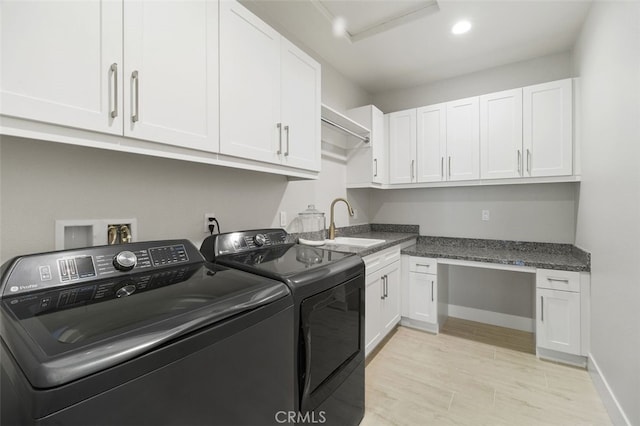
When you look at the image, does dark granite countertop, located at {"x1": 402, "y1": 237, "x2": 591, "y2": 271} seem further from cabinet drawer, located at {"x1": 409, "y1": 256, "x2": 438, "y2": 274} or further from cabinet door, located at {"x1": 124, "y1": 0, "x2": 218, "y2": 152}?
cabinet door, located at {"x1": 124, "y1": 0, "x2": 218, "y2": 152}

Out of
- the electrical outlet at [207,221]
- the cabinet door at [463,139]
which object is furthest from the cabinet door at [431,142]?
the electrical outlet at [207,221]

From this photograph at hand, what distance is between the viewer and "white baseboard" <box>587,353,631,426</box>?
4.89ft

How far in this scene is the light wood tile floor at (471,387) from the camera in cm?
167

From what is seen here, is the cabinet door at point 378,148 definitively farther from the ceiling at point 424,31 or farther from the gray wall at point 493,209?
the ceiling at point 424,31

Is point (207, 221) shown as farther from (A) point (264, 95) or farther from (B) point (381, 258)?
(B) point (381, 258)

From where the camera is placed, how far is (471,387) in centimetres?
194

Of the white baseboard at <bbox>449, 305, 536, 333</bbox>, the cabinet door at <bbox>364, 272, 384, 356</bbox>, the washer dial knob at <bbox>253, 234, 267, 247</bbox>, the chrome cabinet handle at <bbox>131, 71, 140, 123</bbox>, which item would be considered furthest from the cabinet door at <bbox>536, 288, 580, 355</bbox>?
the chrome cabinet handle at <bbox>131, 71, 140, 123</bbox>

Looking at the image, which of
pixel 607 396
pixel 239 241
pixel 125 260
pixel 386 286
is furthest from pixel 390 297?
pixel 125 260

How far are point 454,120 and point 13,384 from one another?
3.36 meters

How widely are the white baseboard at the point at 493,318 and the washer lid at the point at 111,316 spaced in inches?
113

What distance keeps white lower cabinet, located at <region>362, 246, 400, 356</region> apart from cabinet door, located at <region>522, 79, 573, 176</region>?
1.48 m

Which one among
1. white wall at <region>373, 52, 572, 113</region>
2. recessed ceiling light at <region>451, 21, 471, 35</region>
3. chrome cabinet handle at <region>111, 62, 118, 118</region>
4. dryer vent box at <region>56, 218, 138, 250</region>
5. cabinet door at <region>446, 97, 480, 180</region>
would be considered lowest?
dryer vent box at <region>56, 218, 138, 250</region>

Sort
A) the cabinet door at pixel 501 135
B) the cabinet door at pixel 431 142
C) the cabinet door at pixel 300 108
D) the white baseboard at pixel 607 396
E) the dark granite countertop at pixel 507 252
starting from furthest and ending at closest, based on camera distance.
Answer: the cabinet door at pixel 431 142 → the cabinet door at pixel 501 135 → the dark granite countertop at pixel 507 252 → the cabinet door at pixel 300 108 → the white baseboard at pixel 607 396

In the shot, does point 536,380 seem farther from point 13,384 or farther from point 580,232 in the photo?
point 13,384
